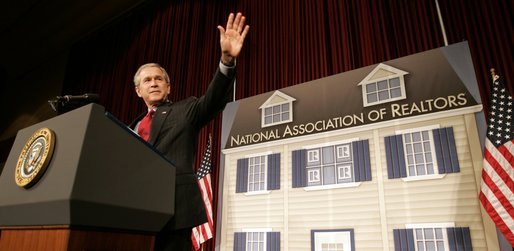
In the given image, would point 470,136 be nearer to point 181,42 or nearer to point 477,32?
point 477,32

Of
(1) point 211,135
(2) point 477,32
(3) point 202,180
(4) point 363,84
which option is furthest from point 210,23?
(2) point 477,32

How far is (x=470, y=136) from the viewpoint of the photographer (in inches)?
81.9

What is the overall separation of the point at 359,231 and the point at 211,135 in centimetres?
168

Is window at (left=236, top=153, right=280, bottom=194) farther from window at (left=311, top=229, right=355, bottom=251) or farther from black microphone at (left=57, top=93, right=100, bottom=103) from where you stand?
black microphone at (left=57, top=93, right=100, bottom=103)

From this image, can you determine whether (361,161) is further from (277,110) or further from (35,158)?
(35,158)

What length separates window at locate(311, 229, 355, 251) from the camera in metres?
2.36

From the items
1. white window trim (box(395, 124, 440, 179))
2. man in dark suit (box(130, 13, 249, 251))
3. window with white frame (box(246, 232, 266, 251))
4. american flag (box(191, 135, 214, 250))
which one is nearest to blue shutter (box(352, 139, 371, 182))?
white window trim (box(395, 124, 440, 179))

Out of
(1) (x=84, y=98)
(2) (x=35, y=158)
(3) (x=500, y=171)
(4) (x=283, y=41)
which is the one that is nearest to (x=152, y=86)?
(1) (x=84, y=98)

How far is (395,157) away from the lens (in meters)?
2.34

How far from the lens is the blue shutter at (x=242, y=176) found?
2955 millimetres

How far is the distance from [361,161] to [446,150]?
53 centimetres

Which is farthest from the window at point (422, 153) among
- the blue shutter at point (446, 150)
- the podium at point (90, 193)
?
the podium at point (90, 193)

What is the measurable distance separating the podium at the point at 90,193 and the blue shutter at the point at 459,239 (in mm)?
1694

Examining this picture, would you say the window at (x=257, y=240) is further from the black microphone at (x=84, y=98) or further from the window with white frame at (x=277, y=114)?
the black microphone at (x=84, y=98)
